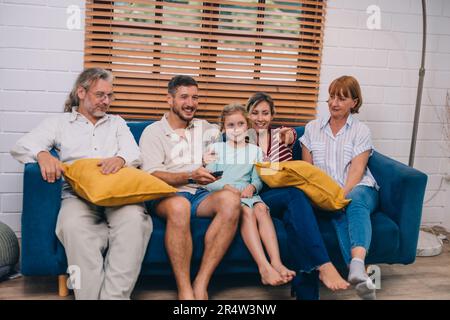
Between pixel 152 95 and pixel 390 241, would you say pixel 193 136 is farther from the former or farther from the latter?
pixel 390 241

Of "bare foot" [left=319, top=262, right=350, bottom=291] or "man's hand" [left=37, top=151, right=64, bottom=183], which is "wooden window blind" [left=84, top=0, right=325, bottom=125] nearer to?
"man's hand" [left=37, top=151, right=64, bottom=183]

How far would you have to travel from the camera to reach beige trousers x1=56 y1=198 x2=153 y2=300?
2219 millimetres

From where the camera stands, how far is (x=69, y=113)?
2.71m

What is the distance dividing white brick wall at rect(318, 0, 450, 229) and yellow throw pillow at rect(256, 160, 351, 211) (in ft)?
3.35

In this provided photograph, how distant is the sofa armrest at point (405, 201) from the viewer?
256 cm

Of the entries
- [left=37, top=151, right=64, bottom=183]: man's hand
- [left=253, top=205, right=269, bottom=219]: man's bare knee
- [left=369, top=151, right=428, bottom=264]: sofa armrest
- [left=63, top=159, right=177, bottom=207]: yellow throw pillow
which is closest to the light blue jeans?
[left=369, top=151, right=428, bottom=264]: sofa armrest

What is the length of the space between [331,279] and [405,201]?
0.60 metres

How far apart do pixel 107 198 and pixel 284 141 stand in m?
1.09

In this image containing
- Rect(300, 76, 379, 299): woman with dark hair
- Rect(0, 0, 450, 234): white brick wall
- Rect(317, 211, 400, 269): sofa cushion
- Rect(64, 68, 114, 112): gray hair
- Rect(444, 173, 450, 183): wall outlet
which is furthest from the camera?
Rect(444, 173, 450, 183): wall outlet

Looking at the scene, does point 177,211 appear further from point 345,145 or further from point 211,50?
point 211,50

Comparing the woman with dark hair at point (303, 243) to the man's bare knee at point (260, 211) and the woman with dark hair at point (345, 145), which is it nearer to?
the man's bare knee at point (260, 211)

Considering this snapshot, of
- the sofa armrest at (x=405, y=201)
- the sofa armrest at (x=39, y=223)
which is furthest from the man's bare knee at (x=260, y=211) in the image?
the sofa armrest at (x=39, y=223)

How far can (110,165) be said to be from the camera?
2375 millimetres

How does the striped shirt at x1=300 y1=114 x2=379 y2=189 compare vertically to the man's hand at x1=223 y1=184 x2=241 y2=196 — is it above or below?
above
